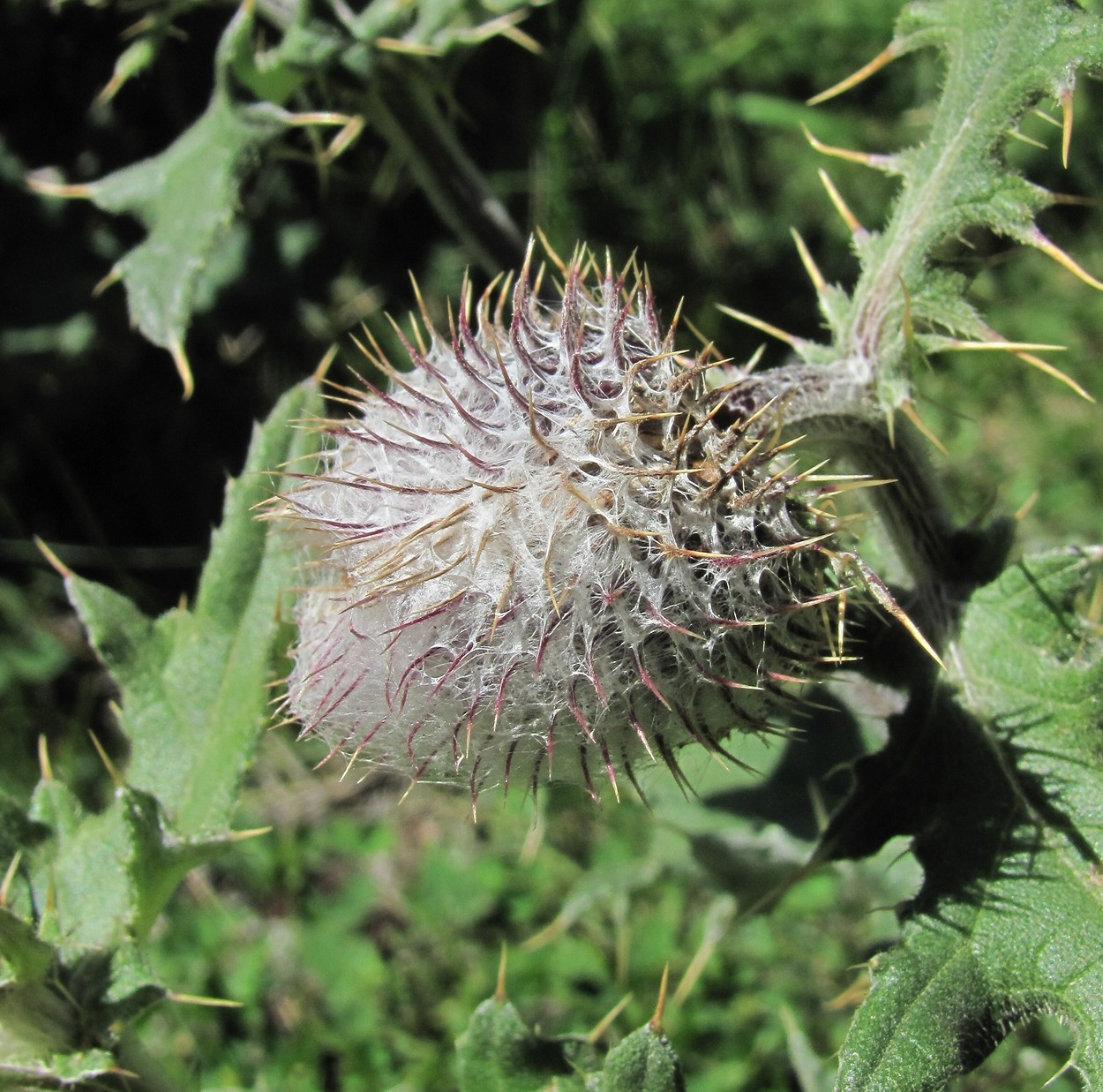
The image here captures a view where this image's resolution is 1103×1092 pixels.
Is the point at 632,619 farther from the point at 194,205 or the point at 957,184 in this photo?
the point at 194,205

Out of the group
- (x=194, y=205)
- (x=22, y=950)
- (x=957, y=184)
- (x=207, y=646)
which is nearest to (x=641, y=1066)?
(x=22, y=950)

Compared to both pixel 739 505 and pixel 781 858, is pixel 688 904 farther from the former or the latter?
pixel 739 505

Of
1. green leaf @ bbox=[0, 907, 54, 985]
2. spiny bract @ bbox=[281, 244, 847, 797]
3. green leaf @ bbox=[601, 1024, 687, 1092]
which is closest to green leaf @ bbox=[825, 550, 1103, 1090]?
green leaf @ bbox=[601, 1024, 687, 1092]

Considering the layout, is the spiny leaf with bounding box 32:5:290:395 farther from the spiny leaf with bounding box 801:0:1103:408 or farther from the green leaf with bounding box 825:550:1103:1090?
the green leaf with bounding box 825:550:1103:1090

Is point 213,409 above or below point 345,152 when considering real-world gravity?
below

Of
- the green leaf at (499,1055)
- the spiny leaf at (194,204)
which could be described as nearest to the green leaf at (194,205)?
the spiny leaf at (194,204)

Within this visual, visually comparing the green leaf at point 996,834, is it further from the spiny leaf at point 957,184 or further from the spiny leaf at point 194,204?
the spiny leaf at point 194,204

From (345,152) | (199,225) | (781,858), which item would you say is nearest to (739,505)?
(781,858)
